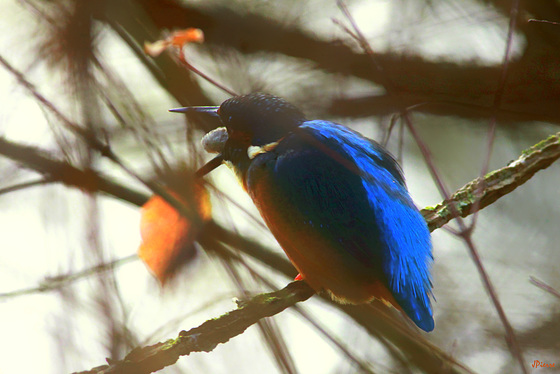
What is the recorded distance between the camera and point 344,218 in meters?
2.50

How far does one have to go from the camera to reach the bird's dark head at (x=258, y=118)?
283 cm

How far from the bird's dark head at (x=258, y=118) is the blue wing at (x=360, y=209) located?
21 centimetres

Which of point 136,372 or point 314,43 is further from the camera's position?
point 314,43

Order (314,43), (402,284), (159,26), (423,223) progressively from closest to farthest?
(402,284), (423,223), (159,26), (314,43)

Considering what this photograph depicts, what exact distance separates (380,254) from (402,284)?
16cm

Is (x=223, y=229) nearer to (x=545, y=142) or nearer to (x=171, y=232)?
(x=171, y=232)

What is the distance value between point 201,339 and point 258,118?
3.87ft

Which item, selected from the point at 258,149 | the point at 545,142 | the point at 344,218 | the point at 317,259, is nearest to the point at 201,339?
the point at 317,259

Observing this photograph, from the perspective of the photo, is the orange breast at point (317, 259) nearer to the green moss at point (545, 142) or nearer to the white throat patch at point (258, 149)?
the white throat patch at point (258, 149)

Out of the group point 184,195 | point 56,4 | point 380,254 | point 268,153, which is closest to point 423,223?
point 380,254

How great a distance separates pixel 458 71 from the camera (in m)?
3.95

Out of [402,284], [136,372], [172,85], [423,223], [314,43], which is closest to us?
[136,372]

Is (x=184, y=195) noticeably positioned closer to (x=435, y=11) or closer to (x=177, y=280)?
(x=177, y=280)

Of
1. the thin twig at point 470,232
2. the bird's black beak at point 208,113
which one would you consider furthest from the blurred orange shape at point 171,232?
the thin twig at point 470,232
